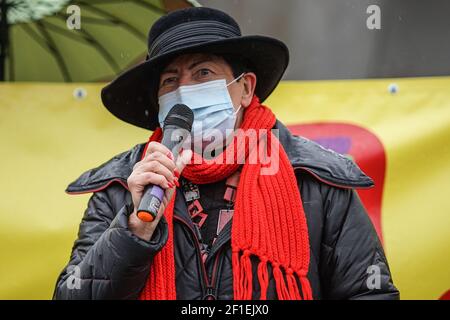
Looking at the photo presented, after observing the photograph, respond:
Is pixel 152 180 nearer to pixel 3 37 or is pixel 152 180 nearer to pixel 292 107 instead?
pixel 292 107

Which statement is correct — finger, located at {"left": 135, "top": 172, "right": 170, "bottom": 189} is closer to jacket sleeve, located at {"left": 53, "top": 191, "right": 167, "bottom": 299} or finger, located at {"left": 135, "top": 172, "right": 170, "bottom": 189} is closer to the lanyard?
jacket sleeve, located at {"left": 53, "top": 191, "right": 167, "bottom": 299}

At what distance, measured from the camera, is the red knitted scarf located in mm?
2250

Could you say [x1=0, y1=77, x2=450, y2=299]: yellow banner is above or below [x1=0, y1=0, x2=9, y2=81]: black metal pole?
below

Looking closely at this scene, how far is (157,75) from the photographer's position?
259cm

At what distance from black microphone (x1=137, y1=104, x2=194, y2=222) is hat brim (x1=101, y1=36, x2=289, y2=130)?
275 mm

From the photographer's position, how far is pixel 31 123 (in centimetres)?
397

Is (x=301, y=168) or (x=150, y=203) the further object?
(x=301, y=168)

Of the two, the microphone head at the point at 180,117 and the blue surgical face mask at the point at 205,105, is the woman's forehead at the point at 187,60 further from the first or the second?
the microphone head at the point at 180,117

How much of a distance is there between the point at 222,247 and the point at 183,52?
63 cm

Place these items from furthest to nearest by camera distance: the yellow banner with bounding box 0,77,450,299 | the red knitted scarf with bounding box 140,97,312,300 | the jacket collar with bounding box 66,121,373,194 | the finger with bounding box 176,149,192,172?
the yellow banner with bounding box 0,77,450,299 < the jacket collar with bounding box 66,121,373,194 < the red knitted scarf with bounding box 140,97,312,300 < the finger with bounding box 176,149,192,172

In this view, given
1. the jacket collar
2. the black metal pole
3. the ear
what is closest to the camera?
the jacket collar

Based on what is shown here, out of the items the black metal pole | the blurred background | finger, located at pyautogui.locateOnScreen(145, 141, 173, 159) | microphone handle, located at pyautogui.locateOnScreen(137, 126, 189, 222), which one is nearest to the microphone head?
finger, located at pyautogui.locateOnScreen(145, 141, 173, 159)

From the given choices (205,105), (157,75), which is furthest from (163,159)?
(157,75)
